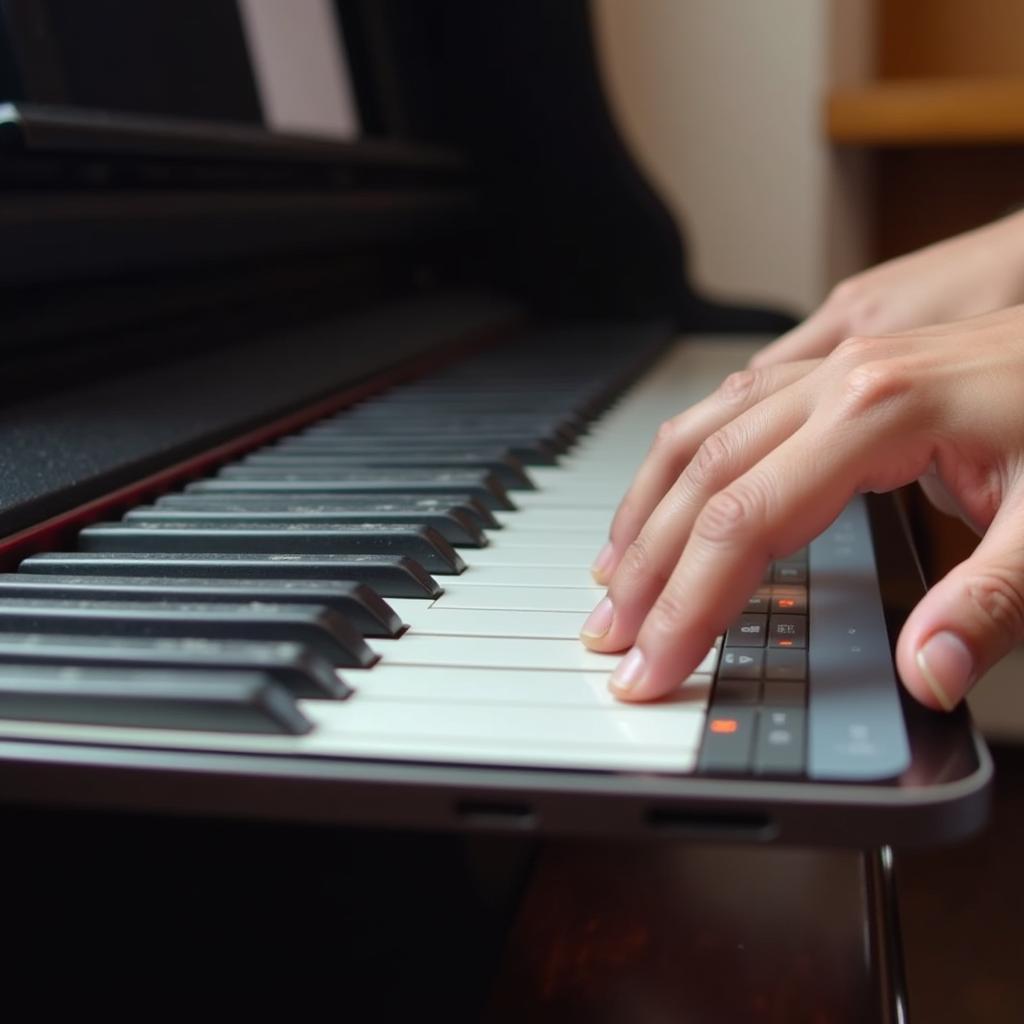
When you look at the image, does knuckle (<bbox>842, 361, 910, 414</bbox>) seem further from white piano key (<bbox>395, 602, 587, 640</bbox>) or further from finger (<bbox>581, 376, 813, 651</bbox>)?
white piano key (<bbox>395, 602, 587, 640</bbox>)

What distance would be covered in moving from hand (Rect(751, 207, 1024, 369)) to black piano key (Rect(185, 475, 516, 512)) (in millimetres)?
320

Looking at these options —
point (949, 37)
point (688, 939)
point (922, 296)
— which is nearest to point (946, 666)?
point (688, 939)

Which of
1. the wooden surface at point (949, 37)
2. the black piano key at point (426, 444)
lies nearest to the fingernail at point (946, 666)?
the black piano key at point (426, 444)

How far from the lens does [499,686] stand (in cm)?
57

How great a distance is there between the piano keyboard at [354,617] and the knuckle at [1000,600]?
0.12m

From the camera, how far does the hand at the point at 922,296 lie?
111 centimetres

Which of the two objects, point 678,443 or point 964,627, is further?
point 678,443

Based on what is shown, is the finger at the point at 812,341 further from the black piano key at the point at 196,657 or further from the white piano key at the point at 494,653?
the black piano key at the point at 196,657

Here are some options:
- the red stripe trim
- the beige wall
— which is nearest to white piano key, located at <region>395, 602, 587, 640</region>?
the red stripe trim

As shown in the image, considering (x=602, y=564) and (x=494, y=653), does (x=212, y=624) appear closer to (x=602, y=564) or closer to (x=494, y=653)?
(x=494, y=653)

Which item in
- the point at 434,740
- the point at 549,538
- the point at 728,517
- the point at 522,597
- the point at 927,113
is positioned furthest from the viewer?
the point at 927,113

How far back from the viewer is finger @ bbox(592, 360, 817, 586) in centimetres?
76

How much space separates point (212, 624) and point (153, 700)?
0.25 ft

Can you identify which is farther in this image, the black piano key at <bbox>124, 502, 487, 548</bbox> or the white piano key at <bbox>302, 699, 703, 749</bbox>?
the black piano key at <bbox>124, 502, 487, 548</bbox>
